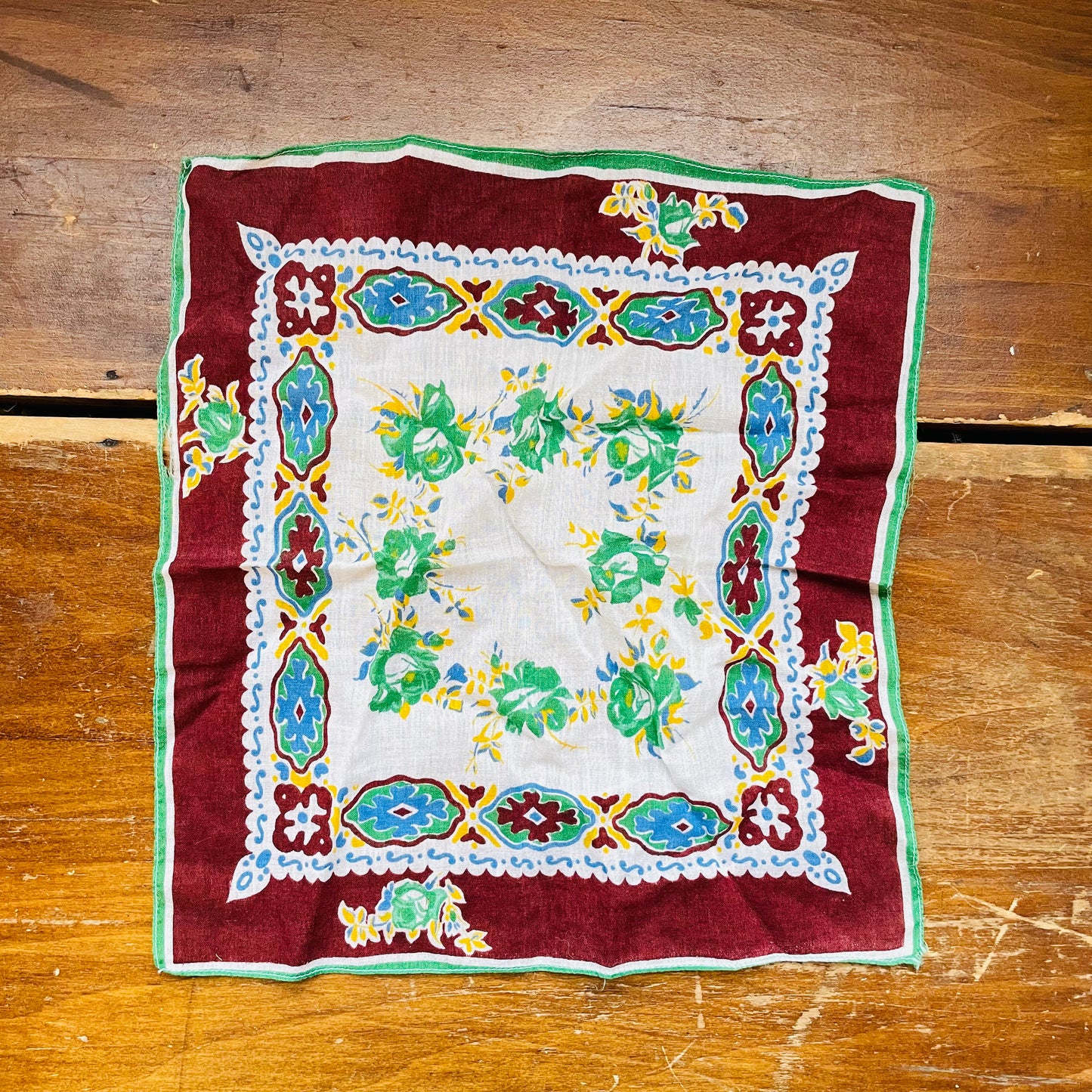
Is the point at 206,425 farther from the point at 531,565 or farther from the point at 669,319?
the point at 669,319

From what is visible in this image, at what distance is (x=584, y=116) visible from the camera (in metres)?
0.72

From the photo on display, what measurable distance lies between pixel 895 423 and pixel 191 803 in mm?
767

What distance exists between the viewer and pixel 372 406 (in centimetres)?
70

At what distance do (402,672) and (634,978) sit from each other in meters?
0.38

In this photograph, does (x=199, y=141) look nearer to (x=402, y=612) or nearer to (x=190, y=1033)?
(x=402, y=612)

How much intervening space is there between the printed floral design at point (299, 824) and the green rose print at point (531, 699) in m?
0.20

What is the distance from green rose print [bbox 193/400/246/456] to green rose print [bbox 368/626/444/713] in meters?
0.23

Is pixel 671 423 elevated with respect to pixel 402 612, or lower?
elevated

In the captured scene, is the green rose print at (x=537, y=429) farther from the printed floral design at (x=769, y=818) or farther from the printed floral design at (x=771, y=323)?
the printed floral design at (x=769, y=818)

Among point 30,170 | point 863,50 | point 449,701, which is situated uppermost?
point 863,50

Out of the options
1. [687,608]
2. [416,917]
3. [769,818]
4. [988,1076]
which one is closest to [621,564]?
[687,608]

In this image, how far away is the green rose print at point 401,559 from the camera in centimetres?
70

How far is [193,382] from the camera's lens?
69cm

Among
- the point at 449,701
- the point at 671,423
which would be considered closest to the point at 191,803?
the point at 449,701
